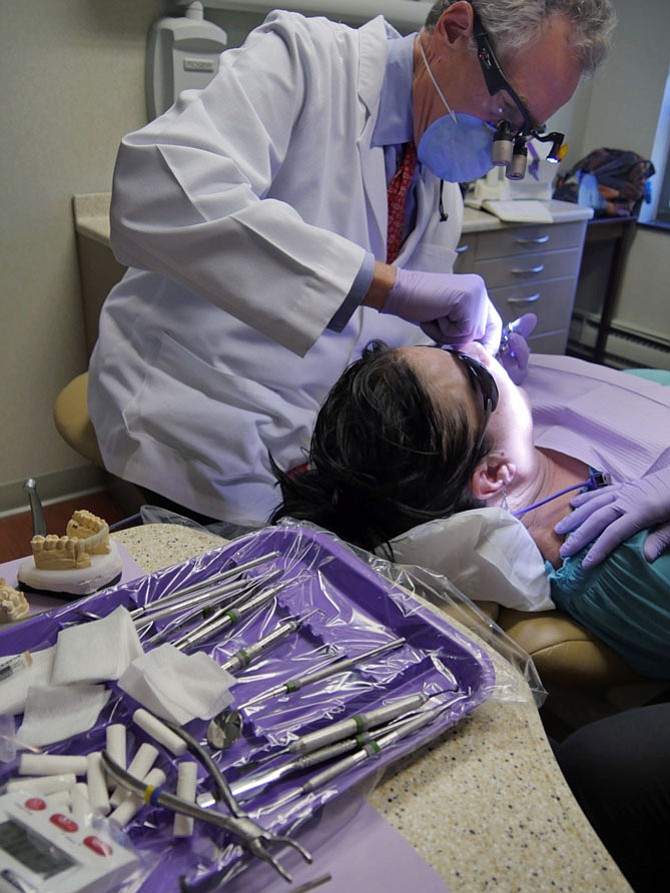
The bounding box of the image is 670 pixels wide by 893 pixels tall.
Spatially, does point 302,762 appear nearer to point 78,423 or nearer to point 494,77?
point 494,77

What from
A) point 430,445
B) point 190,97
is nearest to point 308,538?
point 430,445

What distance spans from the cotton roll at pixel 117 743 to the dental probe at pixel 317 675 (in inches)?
4.5

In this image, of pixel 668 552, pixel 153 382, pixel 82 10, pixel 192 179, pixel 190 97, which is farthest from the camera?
pixel 82 10

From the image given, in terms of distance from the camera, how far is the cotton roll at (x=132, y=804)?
1.95 ft

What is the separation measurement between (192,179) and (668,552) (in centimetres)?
97

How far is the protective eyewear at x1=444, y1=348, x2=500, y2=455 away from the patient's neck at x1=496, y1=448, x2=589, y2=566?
0.45 feet

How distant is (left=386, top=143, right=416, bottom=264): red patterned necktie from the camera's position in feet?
5.72

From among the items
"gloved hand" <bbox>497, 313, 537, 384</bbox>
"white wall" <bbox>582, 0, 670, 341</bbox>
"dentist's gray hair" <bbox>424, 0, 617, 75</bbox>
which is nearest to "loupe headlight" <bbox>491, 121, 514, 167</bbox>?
"dentist's gray hair" <bbox>424, 0, 617, 75</bbox>

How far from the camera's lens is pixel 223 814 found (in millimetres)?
597

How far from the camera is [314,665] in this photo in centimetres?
78

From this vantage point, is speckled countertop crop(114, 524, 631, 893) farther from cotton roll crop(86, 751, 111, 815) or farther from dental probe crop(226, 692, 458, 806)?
cotton roll crop(86, 751, 111, 815)

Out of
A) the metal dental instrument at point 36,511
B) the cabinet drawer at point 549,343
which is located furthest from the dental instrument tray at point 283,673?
the cabinet drawer at point 549,343

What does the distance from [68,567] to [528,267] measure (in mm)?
2720

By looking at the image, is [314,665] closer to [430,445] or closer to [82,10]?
[430,445]
